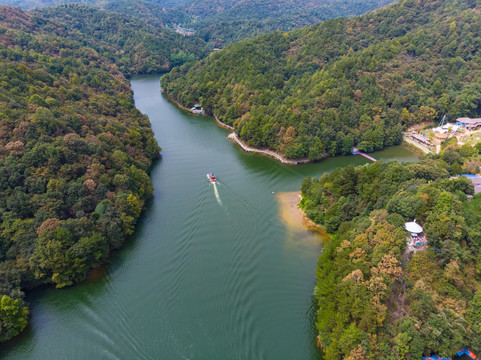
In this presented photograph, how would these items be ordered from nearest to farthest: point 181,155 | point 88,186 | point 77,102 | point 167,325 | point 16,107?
point 167,325 → point 88,186 → point 16,107 → point 77,102 → point 181,155

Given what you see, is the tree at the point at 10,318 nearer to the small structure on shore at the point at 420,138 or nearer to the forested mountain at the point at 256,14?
the small structure on shore at the point at 420,138

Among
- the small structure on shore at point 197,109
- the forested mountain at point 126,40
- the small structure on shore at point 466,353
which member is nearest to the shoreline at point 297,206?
the small structure on shore at point 466,353

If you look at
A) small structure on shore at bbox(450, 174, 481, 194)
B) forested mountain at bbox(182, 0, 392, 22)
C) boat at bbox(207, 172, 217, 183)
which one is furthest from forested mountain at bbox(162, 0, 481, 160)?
forested mountain at bbox(182, 0, 392, 22)

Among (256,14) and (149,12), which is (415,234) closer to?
(149,12)

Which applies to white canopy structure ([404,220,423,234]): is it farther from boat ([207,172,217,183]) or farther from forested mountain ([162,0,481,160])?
boat ([207,172,217,183])

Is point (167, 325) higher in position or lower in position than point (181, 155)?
lower

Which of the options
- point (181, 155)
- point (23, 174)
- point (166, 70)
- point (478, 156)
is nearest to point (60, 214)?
point (23, 174)

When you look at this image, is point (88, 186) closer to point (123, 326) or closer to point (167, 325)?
point (123, 326)
